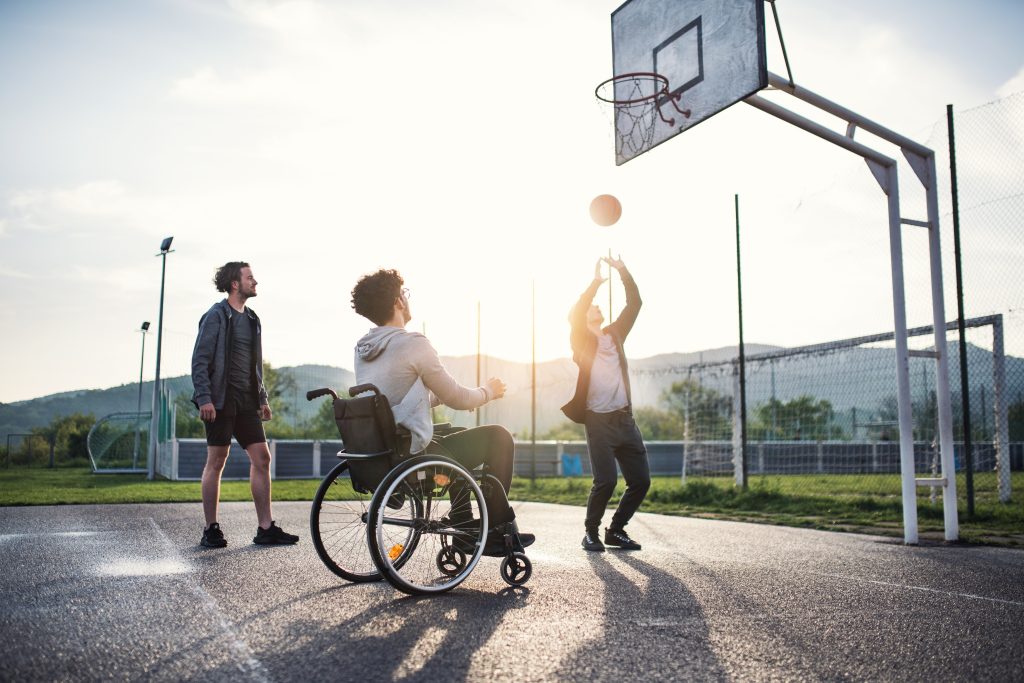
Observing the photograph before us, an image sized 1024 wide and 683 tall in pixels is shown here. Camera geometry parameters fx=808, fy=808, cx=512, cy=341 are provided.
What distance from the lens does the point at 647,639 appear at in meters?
2.60

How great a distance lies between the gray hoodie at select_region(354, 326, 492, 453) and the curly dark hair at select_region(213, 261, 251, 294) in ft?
6.41

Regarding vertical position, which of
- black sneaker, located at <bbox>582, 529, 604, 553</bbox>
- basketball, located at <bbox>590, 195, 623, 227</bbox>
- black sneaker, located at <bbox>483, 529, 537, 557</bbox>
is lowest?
black sneaker, located at <bbox>582, 529, 604, 553</bbox>

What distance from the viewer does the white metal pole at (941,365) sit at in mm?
5766

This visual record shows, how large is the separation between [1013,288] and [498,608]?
20.8 ft

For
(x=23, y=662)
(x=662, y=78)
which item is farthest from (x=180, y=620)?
(x=662, y=78)

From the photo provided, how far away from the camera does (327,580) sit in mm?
3713

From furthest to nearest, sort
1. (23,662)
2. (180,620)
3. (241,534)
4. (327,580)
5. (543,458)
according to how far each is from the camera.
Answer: (543,458)
(241,534)
(327,580)
(180,620)
(23,662)

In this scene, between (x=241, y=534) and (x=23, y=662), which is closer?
(x=23, y=662)

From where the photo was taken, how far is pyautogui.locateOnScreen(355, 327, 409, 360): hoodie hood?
11.8 feet

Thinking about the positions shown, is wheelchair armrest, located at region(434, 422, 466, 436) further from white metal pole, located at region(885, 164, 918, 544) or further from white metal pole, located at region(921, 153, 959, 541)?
white metal pole, located at region(921, 153, 959, 541)

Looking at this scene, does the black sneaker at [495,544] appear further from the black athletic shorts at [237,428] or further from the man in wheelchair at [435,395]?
the black athletic shorts at [237,428]

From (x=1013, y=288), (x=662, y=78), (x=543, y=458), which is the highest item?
(x=662, y=78)

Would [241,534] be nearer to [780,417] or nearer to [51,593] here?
[51,593]

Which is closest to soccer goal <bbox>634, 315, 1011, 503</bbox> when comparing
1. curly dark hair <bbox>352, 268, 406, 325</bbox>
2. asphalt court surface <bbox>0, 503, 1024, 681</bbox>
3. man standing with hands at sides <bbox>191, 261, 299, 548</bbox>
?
asphalt court surface <bbox>0, 503, 1024, 681</bbox>
